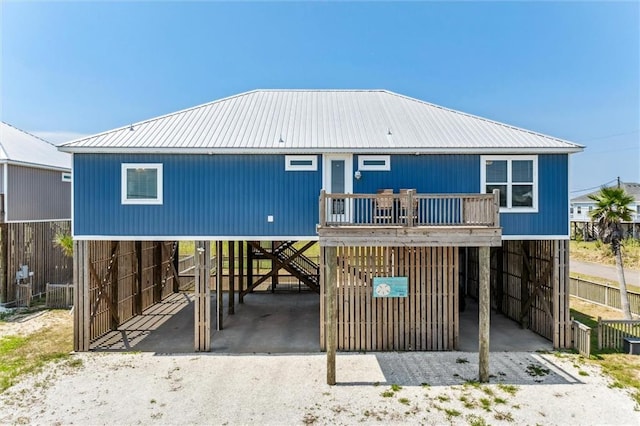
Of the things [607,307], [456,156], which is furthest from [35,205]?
[607,307]

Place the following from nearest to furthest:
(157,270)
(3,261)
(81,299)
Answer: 1. (81,299)
2. (3,261)
3. (157,270)

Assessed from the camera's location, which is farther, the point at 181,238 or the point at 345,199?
the point at 181,238

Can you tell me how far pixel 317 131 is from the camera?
11.4 metres

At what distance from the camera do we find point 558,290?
35.2 feet

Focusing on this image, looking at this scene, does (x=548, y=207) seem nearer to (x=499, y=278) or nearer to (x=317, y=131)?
(x=499, y=278)

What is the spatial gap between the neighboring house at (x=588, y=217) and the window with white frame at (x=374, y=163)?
68.3 ft

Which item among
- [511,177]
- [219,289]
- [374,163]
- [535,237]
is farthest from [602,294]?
[219,289]

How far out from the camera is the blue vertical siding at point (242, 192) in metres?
10.5

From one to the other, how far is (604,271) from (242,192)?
76.3 ft

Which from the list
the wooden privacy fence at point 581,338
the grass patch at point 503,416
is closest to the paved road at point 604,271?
the wooden privacy fence at point 581,338

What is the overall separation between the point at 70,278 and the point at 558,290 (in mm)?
21559

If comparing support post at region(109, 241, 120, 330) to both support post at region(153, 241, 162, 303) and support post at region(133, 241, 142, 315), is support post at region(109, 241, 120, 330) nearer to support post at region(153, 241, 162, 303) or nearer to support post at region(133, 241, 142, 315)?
support post at region(133, 241, 142, 315)

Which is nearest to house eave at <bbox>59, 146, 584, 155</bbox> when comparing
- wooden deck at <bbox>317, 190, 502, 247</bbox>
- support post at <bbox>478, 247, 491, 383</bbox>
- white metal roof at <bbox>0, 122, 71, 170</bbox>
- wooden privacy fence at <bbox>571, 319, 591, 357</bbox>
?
wooden deck at <bbox>317, 190, 502, 247</bbox>

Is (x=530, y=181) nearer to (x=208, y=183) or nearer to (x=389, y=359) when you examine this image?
(x=389, y=359)
